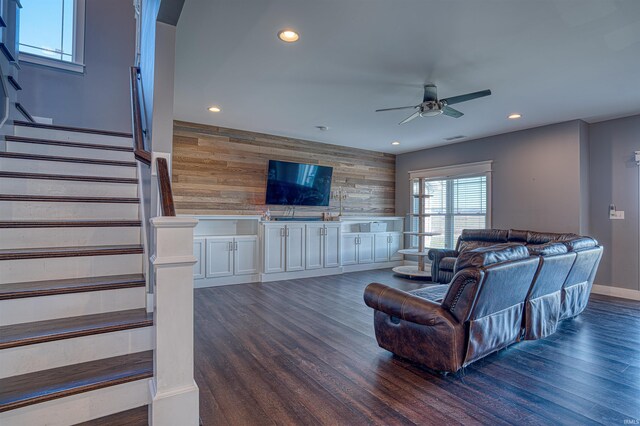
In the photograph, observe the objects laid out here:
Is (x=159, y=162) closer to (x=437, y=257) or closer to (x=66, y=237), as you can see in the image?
(x=66, y=237)

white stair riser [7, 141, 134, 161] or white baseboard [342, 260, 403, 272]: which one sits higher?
white stair riser [7, 141, 134, 161]

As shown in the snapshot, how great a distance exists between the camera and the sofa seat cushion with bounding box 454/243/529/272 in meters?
2.34

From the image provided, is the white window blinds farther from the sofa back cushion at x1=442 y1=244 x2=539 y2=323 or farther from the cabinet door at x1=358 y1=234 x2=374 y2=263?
the sofa back cushion at x1=442 y1=244 x2=539 y2=323

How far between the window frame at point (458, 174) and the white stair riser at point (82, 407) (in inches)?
225

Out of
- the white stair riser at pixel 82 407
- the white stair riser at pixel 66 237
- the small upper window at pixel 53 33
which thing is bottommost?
the white stair riser at pixel 82 407

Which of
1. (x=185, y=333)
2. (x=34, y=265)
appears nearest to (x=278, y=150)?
(x=34, y=265)

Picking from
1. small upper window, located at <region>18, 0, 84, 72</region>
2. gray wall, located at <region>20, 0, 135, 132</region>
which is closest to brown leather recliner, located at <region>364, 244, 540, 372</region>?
gray wall, located at <region>20, 0, 135, 132</region>

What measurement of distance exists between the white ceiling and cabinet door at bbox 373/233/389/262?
2.93 m

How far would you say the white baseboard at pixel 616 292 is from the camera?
4.79 meters

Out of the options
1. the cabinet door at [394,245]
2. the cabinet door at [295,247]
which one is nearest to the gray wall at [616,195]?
the cabinet door at [394,245]

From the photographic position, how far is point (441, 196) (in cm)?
716

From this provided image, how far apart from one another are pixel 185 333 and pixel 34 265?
1.29 meters

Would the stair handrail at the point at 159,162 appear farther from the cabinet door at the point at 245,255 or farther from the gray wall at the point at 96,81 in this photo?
the cabinet door at the point at 245,255

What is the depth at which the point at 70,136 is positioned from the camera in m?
3.49
